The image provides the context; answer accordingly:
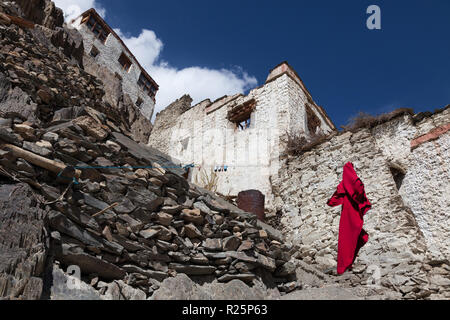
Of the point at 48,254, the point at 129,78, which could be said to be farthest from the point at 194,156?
the point at 129,78

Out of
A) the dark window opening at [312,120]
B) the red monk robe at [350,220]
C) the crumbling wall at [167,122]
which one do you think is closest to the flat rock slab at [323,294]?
the red monk robe at [350,220]

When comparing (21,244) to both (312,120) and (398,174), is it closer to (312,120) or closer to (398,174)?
(398,174)

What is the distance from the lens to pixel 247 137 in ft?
34.0

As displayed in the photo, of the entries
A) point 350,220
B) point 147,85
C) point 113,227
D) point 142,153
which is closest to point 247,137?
point 350,220

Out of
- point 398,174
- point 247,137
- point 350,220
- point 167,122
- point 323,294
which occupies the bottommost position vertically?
point 323,294

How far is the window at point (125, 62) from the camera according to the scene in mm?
21328

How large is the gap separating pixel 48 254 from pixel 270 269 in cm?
307

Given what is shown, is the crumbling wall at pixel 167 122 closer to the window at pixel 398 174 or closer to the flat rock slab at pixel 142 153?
the flat rock slab at pixel 142 153

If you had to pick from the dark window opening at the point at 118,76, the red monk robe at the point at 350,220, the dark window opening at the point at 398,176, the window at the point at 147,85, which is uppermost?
the window at the point at 147,85

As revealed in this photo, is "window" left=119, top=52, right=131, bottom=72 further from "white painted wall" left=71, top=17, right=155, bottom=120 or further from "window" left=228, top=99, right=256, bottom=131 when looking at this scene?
"window" left=228, top=99, right=256, bottom=131

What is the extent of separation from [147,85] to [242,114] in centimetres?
1454

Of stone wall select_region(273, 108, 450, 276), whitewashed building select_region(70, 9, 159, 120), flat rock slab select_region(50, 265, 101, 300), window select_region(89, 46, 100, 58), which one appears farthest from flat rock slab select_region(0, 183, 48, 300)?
window select_region(89, 46, 100, 58)

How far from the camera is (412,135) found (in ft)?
19.4
